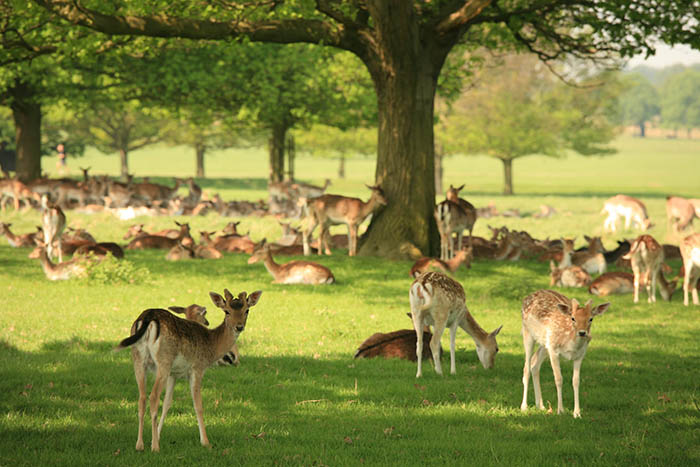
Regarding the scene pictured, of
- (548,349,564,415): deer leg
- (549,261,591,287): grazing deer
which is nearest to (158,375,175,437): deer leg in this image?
(548,349,564,415): deer leg

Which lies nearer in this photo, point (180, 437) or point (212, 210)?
point (180, 437)

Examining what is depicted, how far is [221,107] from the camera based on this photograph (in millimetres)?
34969

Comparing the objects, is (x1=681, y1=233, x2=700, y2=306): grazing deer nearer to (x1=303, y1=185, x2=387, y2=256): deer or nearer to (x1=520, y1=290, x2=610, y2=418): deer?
(x1=520, y1=290, x2=610, y2=418): deer

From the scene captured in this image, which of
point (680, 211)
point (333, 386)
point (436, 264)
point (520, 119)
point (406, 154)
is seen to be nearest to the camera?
point (333, 386)

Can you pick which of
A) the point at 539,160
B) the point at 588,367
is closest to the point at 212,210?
the point at 588,367

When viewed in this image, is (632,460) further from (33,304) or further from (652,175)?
(652,175)

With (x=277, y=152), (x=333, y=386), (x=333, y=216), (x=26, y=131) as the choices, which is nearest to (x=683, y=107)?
(x=277, y=152)

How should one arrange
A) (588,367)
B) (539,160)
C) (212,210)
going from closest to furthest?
1. (588,367)
2. (212,210)
3. (539,160)

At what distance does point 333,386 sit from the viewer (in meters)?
8.58

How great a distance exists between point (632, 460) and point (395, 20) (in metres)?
13.1

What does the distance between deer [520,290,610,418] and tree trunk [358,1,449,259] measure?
1059 cm

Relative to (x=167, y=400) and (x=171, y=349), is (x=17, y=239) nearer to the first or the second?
(x=167, y=400)

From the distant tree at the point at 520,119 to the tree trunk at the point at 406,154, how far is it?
111 ft

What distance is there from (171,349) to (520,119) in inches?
2026
